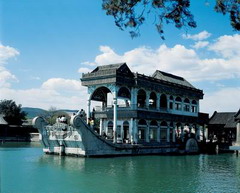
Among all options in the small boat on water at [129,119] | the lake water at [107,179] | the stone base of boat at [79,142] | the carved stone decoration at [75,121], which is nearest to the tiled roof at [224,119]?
the small boat on water at [129,119]

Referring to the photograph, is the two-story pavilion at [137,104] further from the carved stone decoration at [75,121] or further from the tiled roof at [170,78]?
the carved stone decoration at [75,121]

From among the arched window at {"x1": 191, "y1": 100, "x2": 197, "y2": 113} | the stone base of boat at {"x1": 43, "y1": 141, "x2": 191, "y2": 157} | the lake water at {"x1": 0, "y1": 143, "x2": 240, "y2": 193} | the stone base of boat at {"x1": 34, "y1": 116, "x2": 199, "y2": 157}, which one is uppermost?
the arched window at {"x1": 191, "y1": 100, "x2": 197, "y2": 113}

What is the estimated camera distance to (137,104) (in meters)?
31.0

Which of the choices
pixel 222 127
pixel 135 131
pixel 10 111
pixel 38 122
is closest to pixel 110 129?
pixel 135 131

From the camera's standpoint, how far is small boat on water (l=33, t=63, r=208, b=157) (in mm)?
25547

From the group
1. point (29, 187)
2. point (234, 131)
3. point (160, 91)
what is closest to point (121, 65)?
point (160, 91)

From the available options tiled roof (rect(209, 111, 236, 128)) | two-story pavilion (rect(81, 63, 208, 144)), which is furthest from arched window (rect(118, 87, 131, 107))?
tiled roof (rect(209, 111, 236, 128))

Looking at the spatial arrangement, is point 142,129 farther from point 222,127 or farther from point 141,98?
point 222,127

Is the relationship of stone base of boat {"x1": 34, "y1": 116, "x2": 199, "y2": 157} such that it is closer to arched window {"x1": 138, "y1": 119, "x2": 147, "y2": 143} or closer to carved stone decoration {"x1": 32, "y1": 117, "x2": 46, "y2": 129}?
carved stone decoration {"x1": 32, "y1": 117, "x2": 46, "y2": 129}

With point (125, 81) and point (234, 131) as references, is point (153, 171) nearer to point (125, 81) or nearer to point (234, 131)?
point (125, 81)

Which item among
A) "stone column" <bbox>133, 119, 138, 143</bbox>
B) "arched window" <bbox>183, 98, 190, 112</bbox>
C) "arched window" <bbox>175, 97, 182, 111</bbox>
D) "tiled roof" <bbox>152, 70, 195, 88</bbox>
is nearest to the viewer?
"stone column" <bbox>133, 119, 138, 143</bbox>

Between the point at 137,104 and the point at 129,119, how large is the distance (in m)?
2.27

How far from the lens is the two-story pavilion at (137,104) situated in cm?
2806

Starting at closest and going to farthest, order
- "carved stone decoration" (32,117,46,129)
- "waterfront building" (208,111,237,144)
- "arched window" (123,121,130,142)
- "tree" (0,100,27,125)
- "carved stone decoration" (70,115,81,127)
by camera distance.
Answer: "carved stone decoration" (70,115,81,127), "carved stone decoration" (32,117,46,129), "arched window" (123,121,130,142), "waterfront building" (208,111,237,144), "tree" (0,100,27,125)
